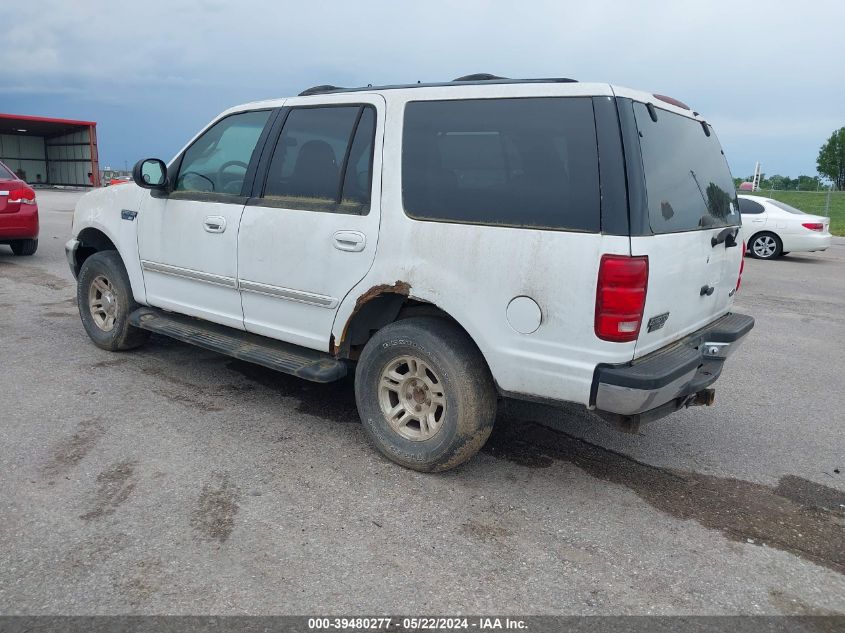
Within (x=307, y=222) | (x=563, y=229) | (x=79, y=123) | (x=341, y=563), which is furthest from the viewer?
(x=79, y=123)

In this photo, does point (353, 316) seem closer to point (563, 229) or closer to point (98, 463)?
point (563, 229)

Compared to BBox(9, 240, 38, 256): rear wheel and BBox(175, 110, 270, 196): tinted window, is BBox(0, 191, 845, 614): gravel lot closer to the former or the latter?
BBox(175, 110, 270, 196): tinted window

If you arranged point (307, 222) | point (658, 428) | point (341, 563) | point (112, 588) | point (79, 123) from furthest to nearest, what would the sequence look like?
point (79, 123) < point (658, 428) < point (307, 222) < point (341, 563) < point (112, 588)

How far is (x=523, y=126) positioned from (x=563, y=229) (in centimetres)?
58

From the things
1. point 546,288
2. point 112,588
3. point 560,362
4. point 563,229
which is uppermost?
point 563,229

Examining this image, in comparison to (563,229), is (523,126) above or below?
above

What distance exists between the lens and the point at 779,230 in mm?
13812

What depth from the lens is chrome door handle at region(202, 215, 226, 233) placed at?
4359mm

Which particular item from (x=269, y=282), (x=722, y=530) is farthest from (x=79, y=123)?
(x=722, y=530)

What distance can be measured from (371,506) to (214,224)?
219 centimetres

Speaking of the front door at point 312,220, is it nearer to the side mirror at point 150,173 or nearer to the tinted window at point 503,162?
the tinted window at point 503,162

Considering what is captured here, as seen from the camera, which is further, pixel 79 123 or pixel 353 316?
pixel 79 123

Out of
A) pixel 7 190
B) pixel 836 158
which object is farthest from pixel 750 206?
pixel 836 158

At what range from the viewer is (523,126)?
3.28 meters
